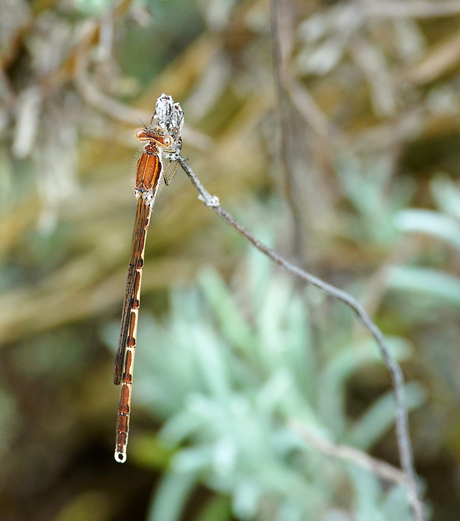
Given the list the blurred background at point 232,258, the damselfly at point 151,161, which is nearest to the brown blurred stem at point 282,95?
the blurred background at point 232,258

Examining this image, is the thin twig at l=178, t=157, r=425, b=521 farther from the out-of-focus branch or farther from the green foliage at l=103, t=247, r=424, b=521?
the out-of-focus branch

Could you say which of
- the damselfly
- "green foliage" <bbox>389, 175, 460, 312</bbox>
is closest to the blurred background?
"green foliage" <bbox>389, 175, 460, 312</bbox>

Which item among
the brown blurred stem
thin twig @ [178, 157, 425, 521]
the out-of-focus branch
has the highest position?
the out-of-focus branch

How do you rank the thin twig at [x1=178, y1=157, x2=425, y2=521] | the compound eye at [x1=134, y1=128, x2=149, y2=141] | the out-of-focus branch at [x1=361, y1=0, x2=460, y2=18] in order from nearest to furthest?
the thin twig at [x1=178, y1=157, x2=425, y2=521]
the compound eye at [x1=134, y1=128, x2=149, y2=141]
the out-of-focus branch at [x1=361, y1=0, x2=460, y2=18]

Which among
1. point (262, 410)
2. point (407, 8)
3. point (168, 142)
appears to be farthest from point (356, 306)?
point (407, 8)

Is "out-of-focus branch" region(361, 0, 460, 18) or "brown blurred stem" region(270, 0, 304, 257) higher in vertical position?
"out-of-focus branch" region(361, 0, 460, 18)

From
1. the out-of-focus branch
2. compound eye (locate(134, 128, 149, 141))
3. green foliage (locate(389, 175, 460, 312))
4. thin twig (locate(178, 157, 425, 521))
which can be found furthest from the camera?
the out-of-focus branch

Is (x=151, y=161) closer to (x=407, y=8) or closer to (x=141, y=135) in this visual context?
(x=141, y=135)

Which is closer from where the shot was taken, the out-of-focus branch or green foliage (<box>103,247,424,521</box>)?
green foliage (<box>103,247,424,521</box>)

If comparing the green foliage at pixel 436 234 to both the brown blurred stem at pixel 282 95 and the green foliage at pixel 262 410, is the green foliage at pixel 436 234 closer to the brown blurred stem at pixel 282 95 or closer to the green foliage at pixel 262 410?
the green foliage at pixel 262 410
